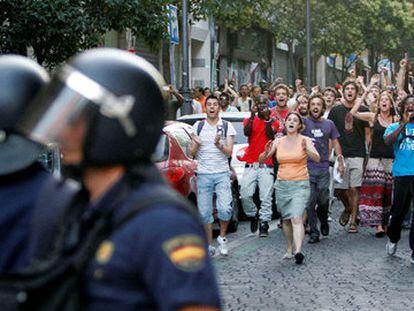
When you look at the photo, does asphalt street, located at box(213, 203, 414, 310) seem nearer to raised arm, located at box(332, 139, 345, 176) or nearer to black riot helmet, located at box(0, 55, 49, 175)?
raised arm, located at box(332, 139, 345, 176)

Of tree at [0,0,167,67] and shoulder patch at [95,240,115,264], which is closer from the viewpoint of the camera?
shoulder patch at [95,240,115,264]

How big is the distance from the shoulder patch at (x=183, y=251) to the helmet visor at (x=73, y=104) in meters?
0.26

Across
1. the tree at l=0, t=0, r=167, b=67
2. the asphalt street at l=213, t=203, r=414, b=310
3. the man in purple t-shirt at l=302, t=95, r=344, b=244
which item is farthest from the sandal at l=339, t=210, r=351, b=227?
the tree at l=0, t=0, r=167, b=67

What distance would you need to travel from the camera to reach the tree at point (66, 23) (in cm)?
1550

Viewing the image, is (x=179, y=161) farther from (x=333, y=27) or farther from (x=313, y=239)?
(x=333, y=27)

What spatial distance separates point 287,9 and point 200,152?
34.4 meters

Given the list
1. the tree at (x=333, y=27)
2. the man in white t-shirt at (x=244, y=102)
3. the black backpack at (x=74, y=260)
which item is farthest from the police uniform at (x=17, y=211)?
the tree at (x=333, y=27)

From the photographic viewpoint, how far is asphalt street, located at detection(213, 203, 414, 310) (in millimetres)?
8750

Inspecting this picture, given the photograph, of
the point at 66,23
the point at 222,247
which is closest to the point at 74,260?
the point at 222,247

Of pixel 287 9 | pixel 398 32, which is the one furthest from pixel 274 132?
pixel 398 32

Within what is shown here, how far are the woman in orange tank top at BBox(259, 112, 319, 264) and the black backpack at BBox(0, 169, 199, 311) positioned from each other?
901 cm

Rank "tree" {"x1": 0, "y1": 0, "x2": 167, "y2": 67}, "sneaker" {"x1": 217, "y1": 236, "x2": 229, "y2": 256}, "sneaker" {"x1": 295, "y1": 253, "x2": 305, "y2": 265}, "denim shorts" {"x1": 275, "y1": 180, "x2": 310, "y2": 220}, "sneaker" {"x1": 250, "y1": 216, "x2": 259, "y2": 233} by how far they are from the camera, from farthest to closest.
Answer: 1. "tree" {"x1": 0, "y1": 0, "x2": 167, "y2": 67}
2. "sneaker" {"x1": 250, "y1": 216, "x2": 259, "y2": 233}
3. "sneaker" {"x1": 217, "y1": 236, "x2": 229, "y2": 256}
4. "denim shorts" {"x1": 275, "y1": 180, "x2": 310, "y2": 220}
5. "sneaker" {"x1": 295, "y1": 253, "x2": 305, "y2": 265}

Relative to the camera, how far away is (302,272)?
10.5m

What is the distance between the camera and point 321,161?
43.5 feet
